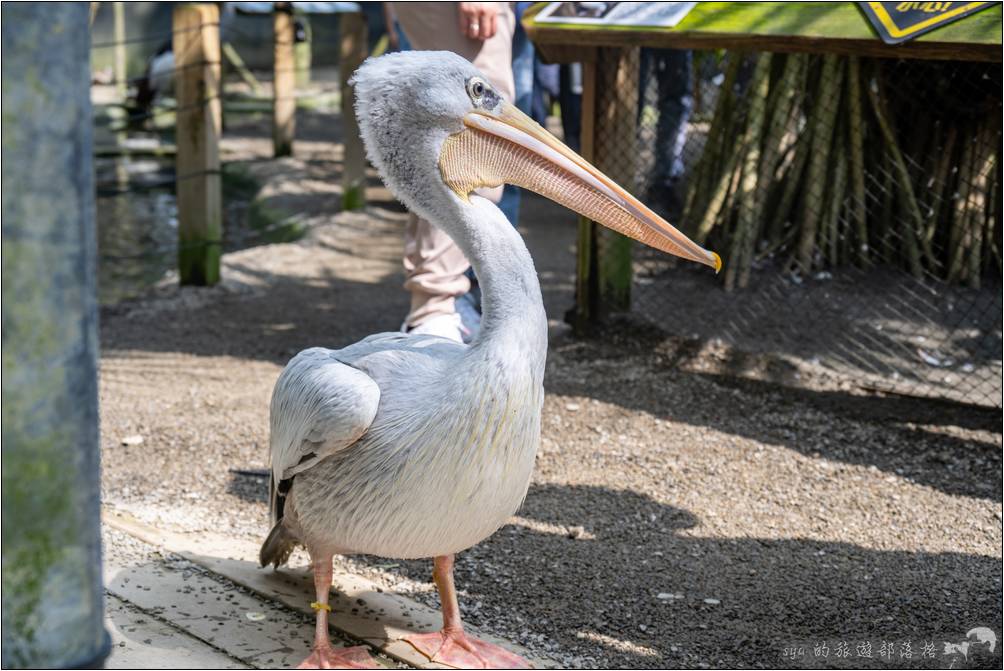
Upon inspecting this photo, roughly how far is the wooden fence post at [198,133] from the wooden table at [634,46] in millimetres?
1658

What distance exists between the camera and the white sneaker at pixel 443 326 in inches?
137

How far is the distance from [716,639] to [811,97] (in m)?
2.72

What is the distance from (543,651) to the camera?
2398mm

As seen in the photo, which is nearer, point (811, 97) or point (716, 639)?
point (716, 639)

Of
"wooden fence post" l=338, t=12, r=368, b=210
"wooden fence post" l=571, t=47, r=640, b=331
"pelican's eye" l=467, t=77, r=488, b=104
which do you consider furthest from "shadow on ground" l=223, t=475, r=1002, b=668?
"wooden fence post" l=338, t=12, r=368, b=210

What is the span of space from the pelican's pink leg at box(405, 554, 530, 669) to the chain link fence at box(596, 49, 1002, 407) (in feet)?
6.67

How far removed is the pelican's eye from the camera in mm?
2115

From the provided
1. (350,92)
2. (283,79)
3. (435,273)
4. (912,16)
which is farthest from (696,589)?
(283,79)

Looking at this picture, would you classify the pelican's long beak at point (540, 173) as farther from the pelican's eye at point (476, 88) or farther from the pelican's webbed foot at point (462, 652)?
the pelican's webbed foot at point (462, 652)

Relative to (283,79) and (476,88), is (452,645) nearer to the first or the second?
(476,88)

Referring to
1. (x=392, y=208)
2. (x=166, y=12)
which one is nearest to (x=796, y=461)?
(x=392, y=208)

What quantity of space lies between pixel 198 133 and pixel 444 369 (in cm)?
328

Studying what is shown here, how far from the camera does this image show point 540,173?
2.13 m

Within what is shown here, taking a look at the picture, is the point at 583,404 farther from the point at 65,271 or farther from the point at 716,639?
the point at 65,271
